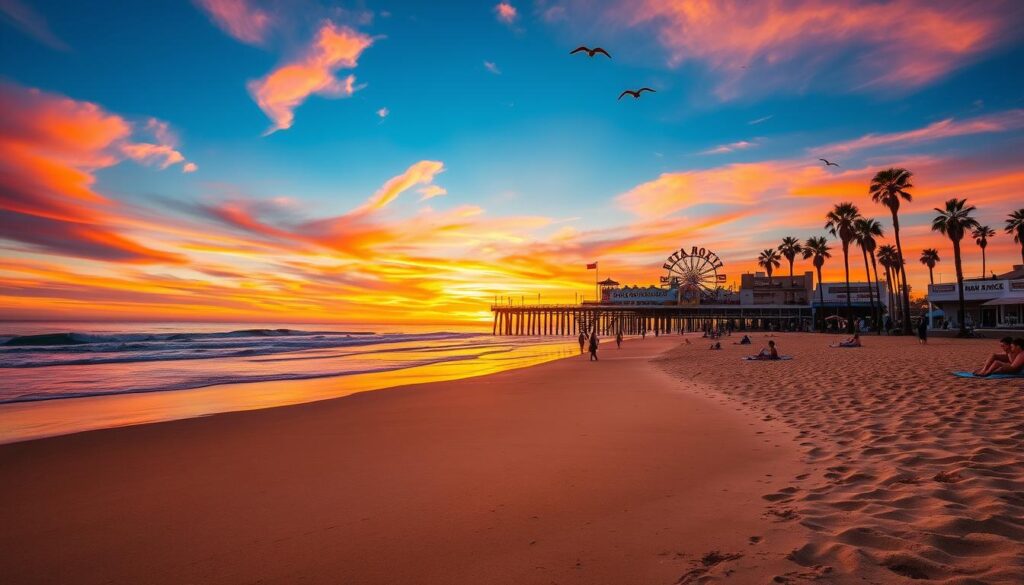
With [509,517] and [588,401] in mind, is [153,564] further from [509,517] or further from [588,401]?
[588,401]

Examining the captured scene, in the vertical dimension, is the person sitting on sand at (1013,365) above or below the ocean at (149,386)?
above

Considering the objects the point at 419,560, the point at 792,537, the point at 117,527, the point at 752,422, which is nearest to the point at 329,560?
the point at 419,560

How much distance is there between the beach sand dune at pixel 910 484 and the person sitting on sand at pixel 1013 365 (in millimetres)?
773

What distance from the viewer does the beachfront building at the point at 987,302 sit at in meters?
50.6

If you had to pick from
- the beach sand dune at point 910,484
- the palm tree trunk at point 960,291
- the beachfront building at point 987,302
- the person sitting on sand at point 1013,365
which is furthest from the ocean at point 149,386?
the beachfront building at point 987,302

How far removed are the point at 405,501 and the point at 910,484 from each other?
4419 mm

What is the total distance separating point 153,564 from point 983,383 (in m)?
13.8

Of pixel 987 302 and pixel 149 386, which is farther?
pixel 987 302

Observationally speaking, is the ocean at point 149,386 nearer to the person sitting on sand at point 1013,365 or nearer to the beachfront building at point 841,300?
the person sitting on sand at point 1013,365

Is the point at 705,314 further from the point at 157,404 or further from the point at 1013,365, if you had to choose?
the point at 157,404

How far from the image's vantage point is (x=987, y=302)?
5188 centimetres

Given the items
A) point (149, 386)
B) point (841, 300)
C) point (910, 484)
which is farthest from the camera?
point (841, 300)

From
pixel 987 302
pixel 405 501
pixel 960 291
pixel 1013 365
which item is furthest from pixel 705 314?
pixel 405 501

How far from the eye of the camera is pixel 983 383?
1060cm
